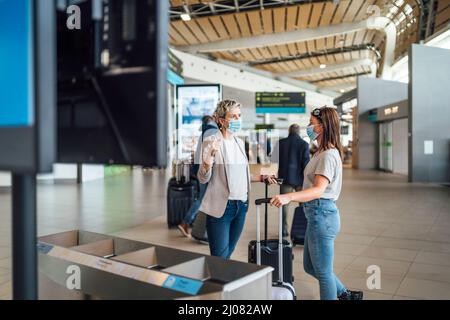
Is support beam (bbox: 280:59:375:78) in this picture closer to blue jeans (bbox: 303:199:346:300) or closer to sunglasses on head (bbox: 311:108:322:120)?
sunglasses on head (bbox: 311:108:322:120)

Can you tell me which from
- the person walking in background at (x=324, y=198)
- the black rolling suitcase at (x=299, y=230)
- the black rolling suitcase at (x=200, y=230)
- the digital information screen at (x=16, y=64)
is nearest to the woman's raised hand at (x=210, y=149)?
the person walking in background at (x=324, y=198)

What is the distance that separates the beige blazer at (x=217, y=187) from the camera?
2.94 metres

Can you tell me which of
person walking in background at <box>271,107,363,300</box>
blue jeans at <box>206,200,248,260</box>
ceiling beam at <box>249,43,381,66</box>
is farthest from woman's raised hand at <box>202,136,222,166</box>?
ceiling beam at <box>249,43,381,66</box>

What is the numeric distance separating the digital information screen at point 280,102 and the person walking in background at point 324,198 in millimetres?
19769

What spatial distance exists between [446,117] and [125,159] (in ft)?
45.5

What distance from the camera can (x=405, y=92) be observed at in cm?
1972

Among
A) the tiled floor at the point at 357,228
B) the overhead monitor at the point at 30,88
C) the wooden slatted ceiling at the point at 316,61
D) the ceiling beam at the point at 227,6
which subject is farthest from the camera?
the wooden slatted ceiling at the point at 316,61

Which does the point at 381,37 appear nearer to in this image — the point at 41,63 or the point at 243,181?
the point at 243,181

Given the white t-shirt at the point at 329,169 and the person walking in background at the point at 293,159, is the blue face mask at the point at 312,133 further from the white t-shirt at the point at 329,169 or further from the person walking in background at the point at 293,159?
the person walking in background at the point at 293,159

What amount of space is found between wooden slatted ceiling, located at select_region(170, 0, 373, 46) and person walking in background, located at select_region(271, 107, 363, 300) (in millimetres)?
12337

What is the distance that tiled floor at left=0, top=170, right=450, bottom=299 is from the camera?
381cm

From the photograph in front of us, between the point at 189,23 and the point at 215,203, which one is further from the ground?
the point at 189,23

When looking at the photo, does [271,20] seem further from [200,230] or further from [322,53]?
[200,230]
